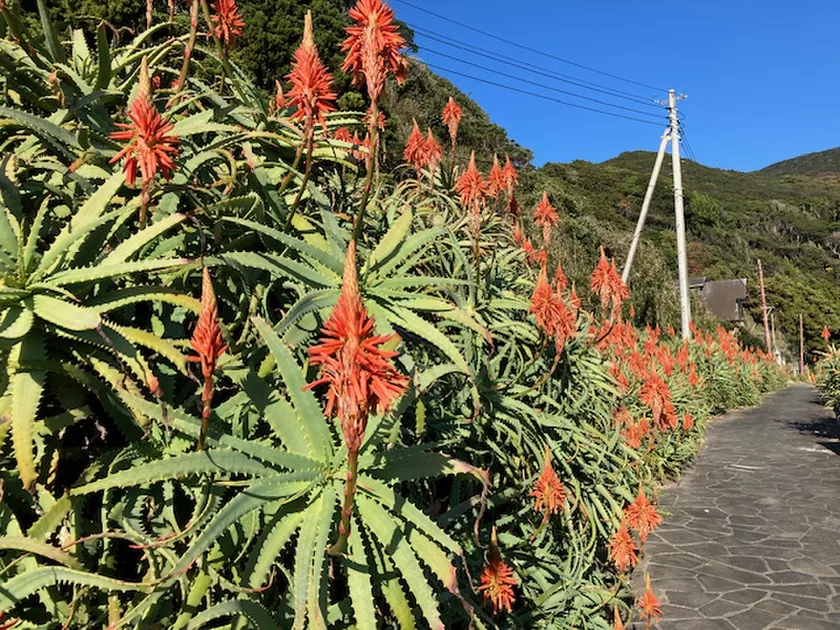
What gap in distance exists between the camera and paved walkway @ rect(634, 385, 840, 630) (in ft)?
15.2

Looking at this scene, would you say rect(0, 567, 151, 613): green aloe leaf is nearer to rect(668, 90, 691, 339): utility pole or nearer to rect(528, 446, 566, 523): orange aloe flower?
rect(528, 446, 566, 523): orange aloe flower

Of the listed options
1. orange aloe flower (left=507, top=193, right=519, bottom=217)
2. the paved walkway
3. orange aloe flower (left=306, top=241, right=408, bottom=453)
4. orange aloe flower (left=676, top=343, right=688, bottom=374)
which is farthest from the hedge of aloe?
orange aloe flower (left=676, top=343, right=688, bottom=374)

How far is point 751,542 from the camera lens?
6.16 m

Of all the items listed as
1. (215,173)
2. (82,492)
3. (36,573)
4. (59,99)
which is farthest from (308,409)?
(59,99)

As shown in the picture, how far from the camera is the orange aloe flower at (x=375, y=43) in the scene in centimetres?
142

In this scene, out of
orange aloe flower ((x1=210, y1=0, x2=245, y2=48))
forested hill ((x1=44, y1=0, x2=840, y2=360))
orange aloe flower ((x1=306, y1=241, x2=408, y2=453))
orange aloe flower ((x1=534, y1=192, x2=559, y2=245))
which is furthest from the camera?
forested hill ((x1=44, y1=0, x2=840, y2=360))

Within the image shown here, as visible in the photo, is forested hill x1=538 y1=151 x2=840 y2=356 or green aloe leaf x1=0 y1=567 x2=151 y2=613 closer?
green aloe leaf x1=0 y1=567 x2=151 y2=613

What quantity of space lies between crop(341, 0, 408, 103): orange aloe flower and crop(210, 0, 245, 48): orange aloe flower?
54 centimetres

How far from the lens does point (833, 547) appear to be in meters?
5.88

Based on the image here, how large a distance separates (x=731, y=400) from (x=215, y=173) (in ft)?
53.4

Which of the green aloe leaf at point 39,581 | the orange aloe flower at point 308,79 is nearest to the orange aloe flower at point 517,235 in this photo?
the orange aloe flower at point 308,79

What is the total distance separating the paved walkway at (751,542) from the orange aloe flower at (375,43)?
4.38 meters

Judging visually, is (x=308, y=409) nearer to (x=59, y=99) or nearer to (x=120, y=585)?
(x=120, y=585)

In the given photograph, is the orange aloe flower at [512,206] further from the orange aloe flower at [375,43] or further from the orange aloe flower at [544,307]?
the orange aloe flower at [375,43]
